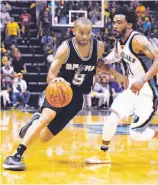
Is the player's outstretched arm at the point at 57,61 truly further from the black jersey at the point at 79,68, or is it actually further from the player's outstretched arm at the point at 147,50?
the player's outstretched arm at the point at 147,50

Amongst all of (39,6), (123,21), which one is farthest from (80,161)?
(39,6)

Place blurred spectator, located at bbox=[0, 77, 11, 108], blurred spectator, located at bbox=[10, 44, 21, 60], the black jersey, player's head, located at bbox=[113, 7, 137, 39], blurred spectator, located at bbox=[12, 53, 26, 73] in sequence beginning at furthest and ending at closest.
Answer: blurred spectator, located at bbox=[10, 44, 21, 60] → blurred spectator, located at bbox=[12, 53, 26, 73] → blurred spectator, located at bbox=[0, 77, 11, 108] → player's head, located at bbox=[113, 7, 137, 39] → the black jersey

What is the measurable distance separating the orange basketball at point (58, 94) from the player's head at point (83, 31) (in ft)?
1.68

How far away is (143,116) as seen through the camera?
5.48 metres

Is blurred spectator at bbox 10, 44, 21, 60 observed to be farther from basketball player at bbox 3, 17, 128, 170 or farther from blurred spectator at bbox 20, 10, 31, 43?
basketball player at bbox 3, 17, 128, 170

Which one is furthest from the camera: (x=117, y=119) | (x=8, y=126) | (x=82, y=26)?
(x=8, y=126)

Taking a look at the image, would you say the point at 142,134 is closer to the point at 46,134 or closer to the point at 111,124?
the point at 111,124

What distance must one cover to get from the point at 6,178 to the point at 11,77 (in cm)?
1055

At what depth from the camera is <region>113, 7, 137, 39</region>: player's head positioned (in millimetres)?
5562

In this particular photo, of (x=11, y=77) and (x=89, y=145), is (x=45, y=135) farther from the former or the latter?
(x=11, y=77)

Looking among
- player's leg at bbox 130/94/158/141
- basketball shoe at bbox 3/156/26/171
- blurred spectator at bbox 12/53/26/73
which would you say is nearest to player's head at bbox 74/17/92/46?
player's leg at bbox 130/94/158/141

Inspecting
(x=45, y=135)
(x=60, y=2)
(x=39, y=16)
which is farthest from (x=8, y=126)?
(x=39, y=16)

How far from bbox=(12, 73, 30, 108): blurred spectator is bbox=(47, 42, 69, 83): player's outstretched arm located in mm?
9262

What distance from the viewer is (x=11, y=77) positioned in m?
15.1
